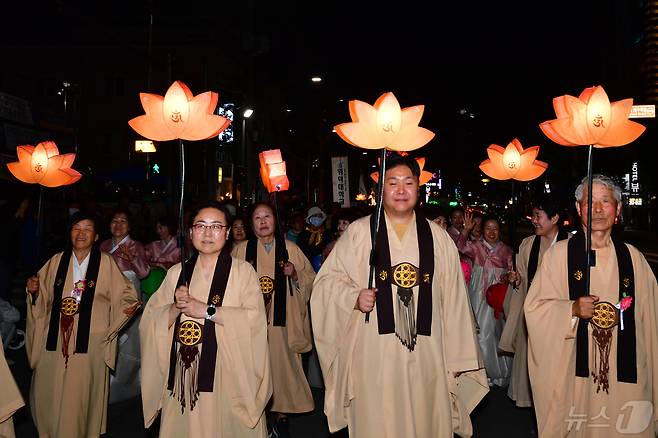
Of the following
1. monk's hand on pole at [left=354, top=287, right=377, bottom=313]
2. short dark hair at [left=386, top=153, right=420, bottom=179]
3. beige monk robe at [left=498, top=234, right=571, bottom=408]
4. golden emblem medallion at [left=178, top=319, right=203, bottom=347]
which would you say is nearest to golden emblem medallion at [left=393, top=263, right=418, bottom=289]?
monk's hand on pole at [left=354, top=287, right=377, bottom=313]

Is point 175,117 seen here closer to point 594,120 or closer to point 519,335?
point 594,120

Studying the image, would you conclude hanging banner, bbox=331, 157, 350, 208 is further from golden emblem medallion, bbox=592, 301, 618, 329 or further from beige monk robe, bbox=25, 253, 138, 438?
golden emblem medallion, bbox=592, 301, 618, 329

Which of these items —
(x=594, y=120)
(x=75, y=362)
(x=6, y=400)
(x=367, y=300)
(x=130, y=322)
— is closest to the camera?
(x=6, y=400)

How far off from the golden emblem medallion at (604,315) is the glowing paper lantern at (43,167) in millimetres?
5049

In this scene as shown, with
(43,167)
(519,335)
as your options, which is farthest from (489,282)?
(43,167)

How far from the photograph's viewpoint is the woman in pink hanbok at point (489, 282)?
28.1 ft

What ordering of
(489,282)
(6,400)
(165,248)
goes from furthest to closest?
(165,248), (489,282), (6,400)

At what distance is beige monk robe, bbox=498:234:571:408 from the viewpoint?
720cm

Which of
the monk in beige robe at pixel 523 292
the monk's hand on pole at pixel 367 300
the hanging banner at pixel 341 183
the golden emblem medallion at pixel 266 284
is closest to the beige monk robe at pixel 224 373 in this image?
the monk's hand on pole at pixel 367 300

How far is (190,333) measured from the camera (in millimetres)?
4570

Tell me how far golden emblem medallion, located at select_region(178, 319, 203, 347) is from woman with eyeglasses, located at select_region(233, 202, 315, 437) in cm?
224

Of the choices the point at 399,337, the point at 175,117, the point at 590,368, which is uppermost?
the point at 175,117

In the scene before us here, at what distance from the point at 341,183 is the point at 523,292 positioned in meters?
8.75

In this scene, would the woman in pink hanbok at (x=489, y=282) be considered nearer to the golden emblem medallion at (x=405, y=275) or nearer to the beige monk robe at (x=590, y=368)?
the beige monk robe at (x=590, y=368)
